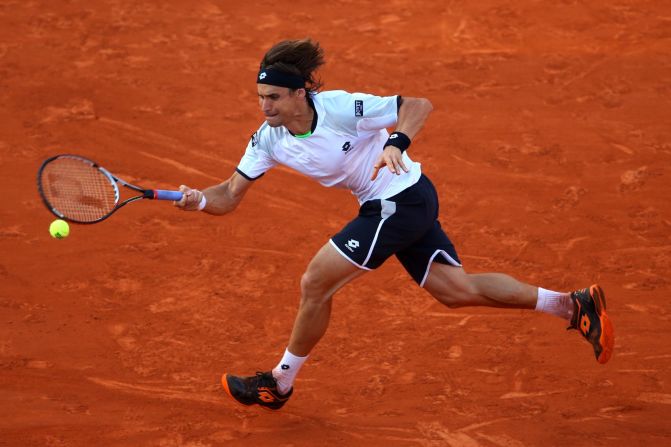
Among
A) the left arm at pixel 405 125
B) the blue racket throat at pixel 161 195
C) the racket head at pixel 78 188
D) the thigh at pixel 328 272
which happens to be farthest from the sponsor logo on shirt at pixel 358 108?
the racket head at pixel 78 188

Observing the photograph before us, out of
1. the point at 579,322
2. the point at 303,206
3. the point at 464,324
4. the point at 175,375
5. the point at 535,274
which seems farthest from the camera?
the point at 303,206

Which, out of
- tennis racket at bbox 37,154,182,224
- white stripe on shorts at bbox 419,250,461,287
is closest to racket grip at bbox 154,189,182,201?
tennis racket at bbox 37,154,182,224

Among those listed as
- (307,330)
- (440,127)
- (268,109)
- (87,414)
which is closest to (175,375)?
(87,414)

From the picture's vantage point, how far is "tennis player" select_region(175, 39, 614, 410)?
566cm

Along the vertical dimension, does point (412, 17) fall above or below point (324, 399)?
above

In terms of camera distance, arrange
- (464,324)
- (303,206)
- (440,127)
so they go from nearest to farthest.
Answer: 1. (464,324)
2. (303,206)
3. (440,127)

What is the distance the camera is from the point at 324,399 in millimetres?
6387

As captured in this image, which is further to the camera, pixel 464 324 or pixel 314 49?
pixel 464 324

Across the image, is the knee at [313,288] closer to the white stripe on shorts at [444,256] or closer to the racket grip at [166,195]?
the white stripe on shorts at [444,256]

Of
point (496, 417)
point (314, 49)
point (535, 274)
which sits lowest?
point (496, 417)

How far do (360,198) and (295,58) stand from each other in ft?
3.02

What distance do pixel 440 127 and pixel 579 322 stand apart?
420cm

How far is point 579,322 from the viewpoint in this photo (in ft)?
19.8

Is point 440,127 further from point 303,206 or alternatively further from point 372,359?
point 372,359
